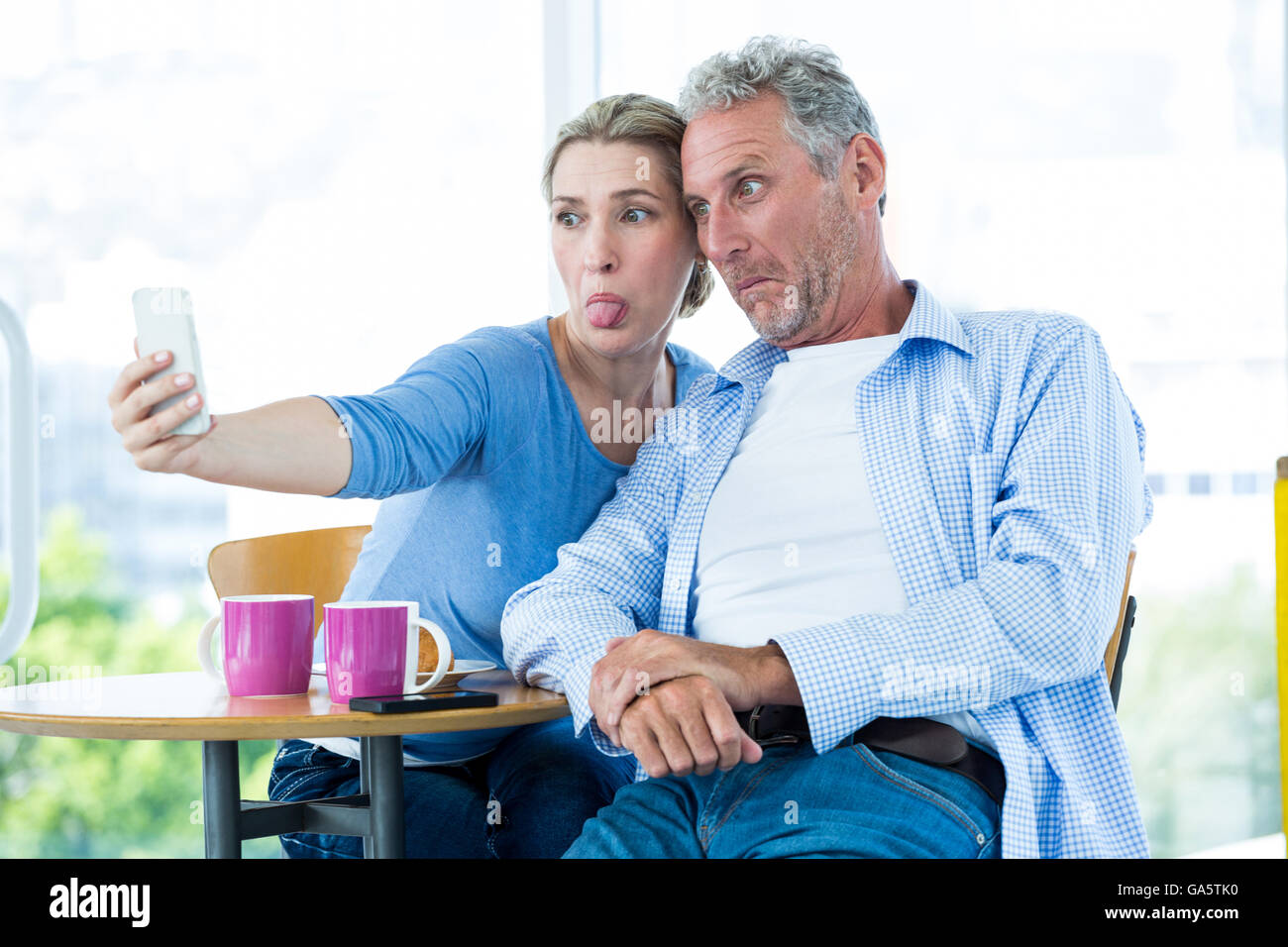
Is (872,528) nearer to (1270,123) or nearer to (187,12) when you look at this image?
(1270,123)

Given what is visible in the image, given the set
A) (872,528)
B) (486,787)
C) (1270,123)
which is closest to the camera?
(872,528)

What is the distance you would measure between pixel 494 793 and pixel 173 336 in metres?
0.70

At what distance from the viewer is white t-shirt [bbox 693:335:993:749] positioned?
4.23ft

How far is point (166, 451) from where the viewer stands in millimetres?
1043

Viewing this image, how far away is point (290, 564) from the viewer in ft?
5.54

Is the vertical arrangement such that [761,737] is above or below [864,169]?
below

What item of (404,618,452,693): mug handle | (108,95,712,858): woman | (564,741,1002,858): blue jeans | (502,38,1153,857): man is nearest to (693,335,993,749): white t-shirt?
(502,38,1153,857): man

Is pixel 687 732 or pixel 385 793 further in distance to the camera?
pixel 385 793

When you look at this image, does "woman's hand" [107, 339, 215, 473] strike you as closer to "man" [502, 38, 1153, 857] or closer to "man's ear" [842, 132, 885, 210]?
"man" [502, 38, 1153, 857]

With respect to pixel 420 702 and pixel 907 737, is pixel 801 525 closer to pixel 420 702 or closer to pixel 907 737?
pixel 907 737

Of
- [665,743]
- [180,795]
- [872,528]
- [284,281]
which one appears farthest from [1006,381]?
[180,795]

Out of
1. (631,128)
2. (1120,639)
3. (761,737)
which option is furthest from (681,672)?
(631,128)

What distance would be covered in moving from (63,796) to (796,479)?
2515 mm

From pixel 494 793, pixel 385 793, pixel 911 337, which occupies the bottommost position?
pixel 494 793
